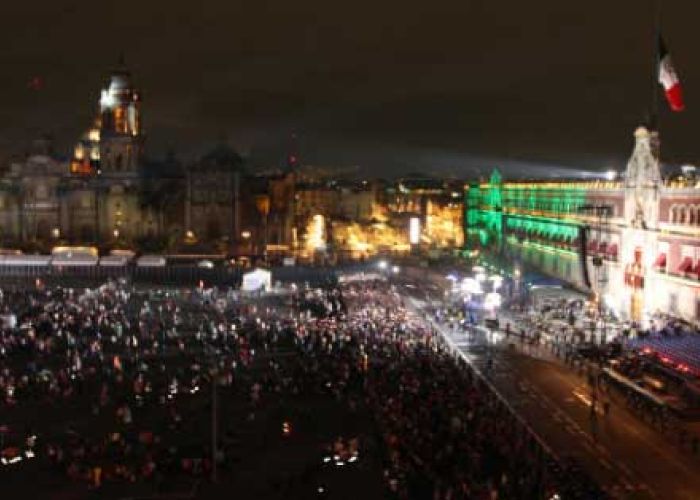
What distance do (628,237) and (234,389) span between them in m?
25.7

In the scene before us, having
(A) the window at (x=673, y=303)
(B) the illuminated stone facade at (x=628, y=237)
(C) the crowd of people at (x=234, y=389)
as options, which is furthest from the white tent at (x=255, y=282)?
(A) the window at (x=673, y=303)

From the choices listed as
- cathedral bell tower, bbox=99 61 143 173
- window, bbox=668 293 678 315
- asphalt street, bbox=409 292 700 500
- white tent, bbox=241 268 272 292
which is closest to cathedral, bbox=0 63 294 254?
cathedral bell tower, bbox=99 61 143 173

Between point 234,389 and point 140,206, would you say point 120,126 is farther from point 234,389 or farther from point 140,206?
point 234,389

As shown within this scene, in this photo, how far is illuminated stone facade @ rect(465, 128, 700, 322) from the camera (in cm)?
4153

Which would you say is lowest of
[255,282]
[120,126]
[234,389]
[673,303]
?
[234,389]

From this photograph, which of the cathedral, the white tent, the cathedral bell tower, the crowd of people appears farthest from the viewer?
the cathedral bell tower

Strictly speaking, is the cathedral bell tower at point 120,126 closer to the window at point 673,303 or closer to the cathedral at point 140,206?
the cathedral at point 140,206

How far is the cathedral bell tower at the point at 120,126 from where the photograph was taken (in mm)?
92250

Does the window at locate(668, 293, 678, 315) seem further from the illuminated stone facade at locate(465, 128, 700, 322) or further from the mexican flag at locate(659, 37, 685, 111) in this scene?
the mexican flag at locate(659, 37, 685, 111)

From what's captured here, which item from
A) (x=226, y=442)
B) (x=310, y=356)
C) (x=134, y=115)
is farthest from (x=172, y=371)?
(x=134, y=115)

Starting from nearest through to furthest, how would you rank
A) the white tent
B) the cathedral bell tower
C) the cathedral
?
the white tent → the cathedral → the cathedral bell tower

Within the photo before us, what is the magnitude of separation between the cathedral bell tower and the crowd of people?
44.8 meters

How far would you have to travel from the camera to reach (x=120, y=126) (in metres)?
93.7

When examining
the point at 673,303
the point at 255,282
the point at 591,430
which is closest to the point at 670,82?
the point at 673,303
